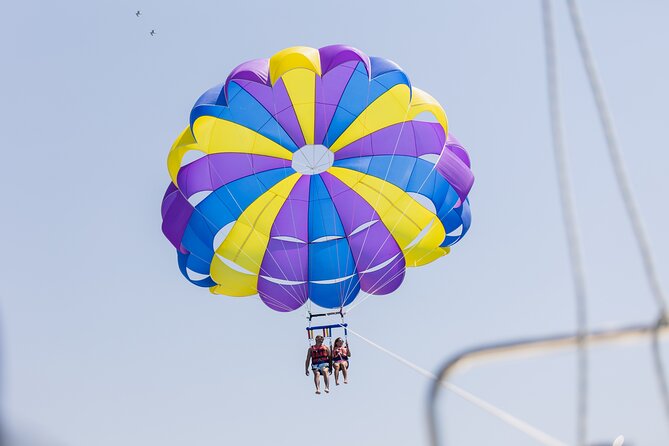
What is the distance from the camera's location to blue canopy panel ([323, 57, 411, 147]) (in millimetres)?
10727

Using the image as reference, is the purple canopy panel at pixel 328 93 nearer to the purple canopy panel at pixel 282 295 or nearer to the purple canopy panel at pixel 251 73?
the purple canopy panel at pixel 251 73

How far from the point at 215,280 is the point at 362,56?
3.06m

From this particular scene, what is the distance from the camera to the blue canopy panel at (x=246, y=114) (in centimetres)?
1059

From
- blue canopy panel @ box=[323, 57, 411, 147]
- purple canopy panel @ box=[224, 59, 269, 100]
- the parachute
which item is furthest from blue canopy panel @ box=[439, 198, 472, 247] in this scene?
purple canopy panel @ box=[224, 59, 269, 100]

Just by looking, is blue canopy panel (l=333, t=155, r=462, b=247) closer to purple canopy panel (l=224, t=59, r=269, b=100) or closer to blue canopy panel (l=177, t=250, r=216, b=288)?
purple canopy panel (l=224, t=59, r=269, b=100)

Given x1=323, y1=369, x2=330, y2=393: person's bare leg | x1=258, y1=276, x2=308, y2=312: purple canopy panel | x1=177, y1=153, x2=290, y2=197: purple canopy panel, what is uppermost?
x1=177, y1=153, x2=290, y2=197: purple canopy panel

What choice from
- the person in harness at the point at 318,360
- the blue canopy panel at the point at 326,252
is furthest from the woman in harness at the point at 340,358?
the blue canopy panel at the point at 326,252

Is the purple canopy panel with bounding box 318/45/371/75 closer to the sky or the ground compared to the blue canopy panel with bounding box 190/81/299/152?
closer to the sky

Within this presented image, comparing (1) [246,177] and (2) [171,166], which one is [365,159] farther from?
(2) [171,166]

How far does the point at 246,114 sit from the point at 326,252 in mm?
1883

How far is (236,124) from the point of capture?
1084 cm

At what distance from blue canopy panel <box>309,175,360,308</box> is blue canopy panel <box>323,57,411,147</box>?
0.70m

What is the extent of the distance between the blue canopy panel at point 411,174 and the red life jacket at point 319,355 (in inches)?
79.2
